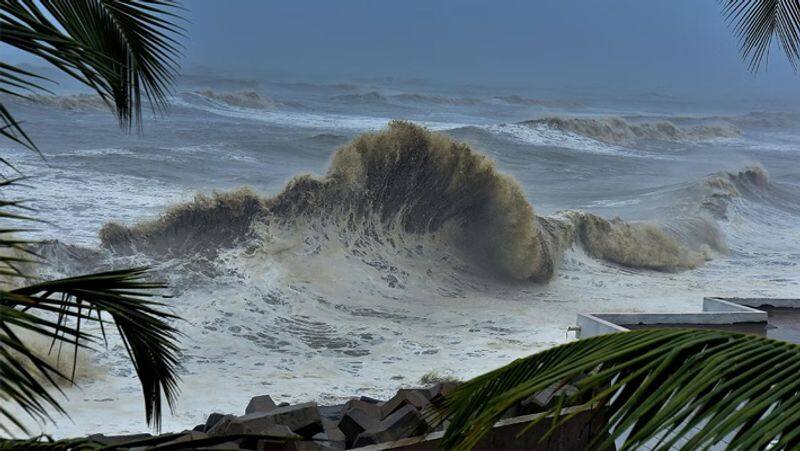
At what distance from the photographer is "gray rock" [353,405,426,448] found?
16.9ft

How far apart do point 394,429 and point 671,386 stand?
3867 millimetres

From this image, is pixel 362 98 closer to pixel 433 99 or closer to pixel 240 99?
pixel 433 99

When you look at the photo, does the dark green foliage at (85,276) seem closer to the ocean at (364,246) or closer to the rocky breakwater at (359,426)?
the rocky breakwater at (359,426)

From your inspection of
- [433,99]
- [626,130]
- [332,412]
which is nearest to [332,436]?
[332,412]

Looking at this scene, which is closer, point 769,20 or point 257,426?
point 257,426

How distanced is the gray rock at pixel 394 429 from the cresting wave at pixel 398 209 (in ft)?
47.8

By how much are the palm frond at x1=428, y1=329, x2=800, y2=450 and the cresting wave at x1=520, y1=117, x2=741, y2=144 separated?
139ft

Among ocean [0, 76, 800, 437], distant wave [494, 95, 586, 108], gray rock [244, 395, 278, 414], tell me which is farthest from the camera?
distant wave [494, 95, 586, 108]

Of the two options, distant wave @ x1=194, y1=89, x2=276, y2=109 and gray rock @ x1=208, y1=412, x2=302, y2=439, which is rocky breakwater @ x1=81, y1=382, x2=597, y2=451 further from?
distant wave @ x1=194, y1=89, x2=276, y2=109

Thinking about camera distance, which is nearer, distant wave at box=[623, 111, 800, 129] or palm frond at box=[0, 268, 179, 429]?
palm frond at box=[0, 268, 179, 429]

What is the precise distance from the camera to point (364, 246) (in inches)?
816

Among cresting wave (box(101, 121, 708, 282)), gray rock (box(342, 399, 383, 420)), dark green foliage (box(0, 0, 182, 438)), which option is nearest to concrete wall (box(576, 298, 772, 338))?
gray rock (box(342, 399, 383, 420))

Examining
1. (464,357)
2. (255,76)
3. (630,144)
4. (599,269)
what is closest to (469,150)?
(599,269)

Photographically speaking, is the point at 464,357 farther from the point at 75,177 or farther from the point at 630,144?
the point at 630,144
